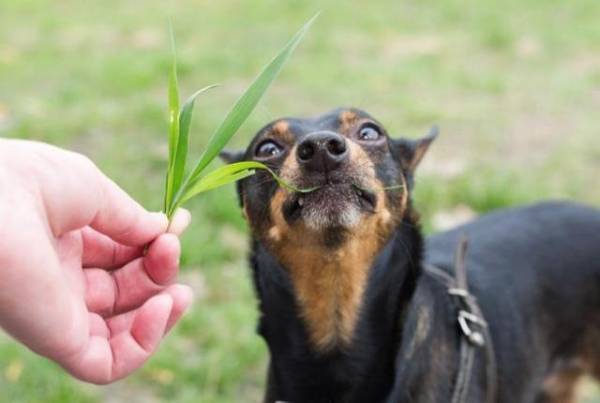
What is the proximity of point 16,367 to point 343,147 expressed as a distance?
2146 millimetres

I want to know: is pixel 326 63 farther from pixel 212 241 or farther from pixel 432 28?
pixel 212 241

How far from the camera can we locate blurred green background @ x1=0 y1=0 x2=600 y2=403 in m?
4.32

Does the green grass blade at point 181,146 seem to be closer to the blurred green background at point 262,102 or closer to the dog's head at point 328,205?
the dog's head at point 328,205

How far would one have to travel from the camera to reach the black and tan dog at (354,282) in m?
2.68

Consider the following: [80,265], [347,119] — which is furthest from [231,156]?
[80,265]

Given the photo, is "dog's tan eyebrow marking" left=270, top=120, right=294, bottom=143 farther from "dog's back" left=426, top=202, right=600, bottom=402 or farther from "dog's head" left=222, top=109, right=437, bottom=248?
"dog's back" left=426, top=202, right=600, bottom=402

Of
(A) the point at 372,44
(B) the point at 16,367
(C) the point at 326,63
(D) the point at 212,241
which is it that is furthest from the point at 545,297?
(A) the point at 372,44

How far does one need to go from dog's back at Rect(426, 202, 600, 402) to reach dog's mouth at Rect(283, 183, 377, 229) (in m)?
0.99

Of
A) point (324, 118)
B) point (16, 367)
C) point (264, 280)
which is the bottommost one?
point (16, 367)

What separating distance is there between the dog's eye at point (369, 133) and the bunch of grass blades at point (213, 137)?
75 cm

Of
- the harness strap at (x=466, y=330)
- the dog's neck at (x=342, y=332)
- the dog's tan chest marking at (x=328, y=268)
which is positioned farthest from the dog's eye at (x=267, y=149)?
the harness strap at (x=466, y=330)

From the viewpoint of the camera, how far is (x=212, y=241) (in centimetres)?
499

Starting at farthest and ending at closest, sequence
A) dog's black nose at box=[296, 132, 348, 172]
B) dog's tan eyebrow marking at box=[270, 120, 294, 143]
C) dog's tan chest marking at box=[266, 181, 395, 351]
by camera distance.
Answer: dog's tan eyebrow marking at box=[270, 120, 294, 143] < dog's tan chest marking at box=[266, 181, 395, 351] < dog's black nose at box=[296, 132, 348, 172]

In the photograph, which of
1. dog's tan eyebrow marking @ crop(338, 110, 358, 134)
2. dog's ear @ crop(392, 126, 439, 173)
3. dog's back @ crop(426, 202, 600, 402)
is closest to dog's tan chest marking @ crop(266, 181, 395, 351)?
dog's tan eyebrow marking @ crop(338, 110, 358, 134)
